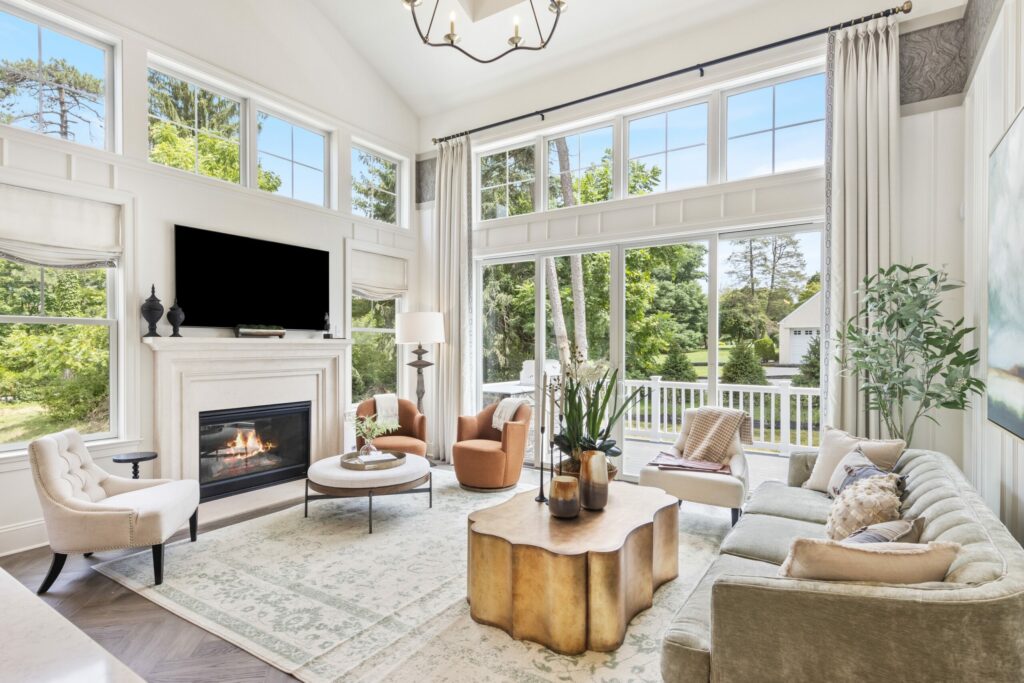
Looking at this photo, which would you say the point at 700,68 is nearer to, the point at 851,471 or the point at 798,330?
the point at 798,330

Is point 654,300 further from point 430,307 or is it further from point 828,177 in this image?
point 430,307

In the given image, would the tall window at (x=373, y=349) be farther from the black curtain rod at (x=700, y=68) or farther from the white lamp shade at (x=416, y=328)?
the black curtain rod at (x=700, y=68)

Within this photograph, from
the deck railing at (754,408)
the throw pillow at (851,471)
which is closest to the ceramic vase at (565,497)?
the throw pillow at (851,471)

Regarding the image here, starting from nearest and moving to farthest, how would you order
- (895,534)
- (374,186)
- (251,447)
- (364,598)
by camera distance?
(895,534)
(364,598)
(251,447)
(374,186)

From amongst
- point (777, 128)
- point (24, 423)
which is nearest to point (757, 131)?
point (777, 128)

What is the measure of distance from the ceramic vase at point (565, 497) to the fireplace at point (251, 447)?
10.9 ft

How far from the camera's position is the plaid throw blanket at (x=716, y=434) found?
404 centimetres

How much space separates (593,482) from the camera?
2.79m

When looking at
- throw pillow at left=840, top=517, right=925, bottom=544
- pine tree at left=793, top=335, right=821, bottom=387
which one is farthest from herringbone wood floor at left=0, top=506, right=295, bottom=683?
pine tree at left=793, top=335, right=821, bottom=387

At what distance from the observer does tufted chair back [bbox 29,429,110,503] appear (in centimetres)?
285

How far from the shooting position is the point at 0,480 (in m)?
3.42

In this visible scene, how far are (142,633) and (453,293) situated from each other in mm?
4251

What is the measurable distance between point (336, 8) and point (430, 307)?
10.5ft

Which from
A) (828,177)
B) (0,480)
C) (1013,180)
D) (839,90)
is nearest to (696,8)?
(839,90)
